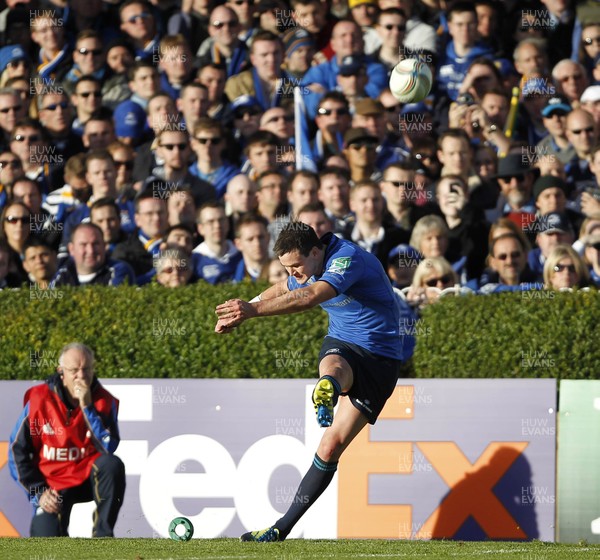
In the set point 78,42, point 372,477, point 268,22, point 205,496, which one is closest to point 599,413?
point 372,477

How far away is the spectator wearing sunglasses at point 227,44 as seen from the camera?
45.2 feet

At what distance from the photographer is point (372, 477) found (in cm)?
923

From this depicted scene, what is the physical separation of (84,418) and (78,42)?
21.8 ft

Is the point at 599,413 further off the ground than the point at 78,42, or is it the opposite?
the point at 78,42

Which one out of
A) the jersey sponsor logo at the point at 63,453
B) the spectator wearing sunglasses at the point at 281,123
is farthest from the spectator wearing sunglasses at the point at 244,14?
the jersey sponsor logo at the point at 63,453

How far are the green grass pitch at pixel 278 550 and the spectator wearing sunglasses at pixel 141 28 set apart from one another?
24.9 ft

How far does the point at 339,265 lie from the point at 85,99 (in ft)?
23.1

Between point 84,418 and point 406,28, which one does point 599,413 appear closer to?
point 84,418

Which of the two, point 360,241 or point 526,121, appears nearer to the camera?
point 360,241

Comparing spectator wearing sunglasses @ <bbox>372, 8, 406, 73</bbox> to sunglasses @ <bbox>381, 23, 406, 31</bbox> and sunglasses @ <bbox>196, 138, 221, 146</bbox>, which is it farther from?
sunglasses @ <bbox>196, 138, 221, 146</bbox>

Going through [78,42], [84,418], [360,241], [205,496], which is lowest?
[205,496]

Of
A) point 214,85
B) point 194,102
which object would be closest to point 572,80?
point 214,85

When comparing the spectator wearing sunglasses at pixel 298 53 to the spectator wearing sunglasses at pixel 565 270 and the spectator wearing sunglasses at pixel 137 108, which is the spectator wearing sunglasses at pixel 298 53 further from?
the spectator wearing sunglasses at pixel 565 270

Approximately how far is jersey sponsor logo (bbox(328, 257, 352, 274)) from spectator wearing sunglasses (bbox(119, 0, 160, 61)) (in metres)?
7.43
